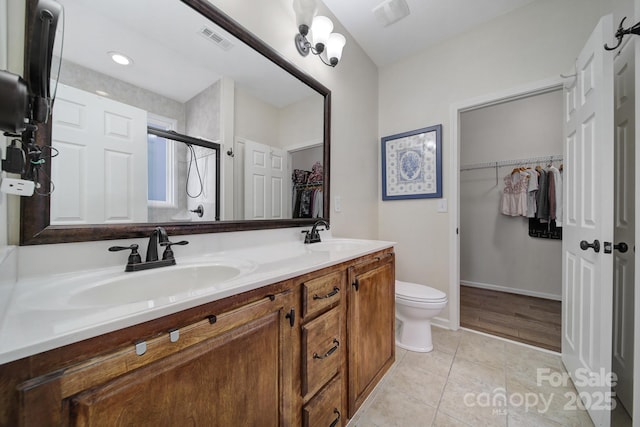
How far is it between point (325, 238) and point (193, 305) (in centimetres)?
128

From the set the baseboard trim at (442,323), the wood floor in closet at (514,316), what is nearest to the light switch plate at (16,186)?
the baseboard trim at (442,323)

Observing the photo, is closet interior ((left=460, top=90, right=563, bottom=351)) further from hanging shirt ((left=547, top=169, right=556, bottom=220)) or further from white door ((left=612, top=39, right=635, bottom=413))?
white door ((left=612, top=39, right=635, bottom=413))

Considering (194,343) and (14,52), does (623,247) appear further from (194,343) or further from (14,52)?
(14,52)

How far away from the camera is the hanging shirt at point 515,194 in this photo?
9.41 ft

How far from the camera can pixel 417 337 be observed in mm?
1825

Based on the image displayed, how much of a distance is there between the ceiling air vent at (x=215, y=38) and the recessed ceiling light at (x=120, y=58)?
37cm

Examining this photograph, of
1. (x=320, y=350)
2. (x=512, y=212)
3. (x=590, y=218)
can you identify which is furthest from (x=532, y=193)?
(x=320, y=350)

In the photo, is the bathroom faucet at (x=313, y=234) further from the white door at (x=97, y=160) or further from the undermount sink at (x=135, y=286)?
the white door at (x=97, y=160)

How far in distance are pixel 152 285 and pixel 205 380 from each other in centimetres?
40

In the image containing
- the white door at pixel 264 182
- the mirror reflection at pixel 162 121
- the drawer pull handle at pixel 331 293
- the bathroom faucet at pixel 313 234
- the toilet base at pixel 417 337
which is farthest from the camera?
the toilet base at pixel 417 337

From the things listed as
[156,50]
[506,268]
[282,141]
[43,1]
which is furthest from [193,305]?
[506,268]

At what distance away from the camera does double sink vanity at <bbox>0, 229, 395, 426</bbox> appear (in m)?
0.39

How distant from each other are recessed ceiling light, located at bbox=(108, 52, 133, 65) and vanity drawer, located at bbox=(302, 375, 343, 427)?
1.43 metres

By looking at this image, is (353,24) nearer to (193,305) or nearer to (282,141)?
(282,141)
